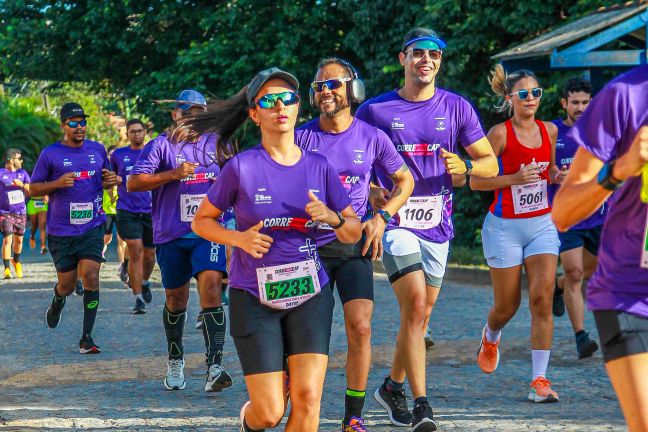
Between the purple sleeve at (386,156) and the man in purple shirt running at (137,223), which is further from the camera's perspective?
the man in purple shirt running at (137,223)

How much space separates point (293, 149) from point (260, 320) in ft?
2.51

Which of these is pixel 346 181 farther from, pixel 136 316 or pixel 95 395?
pixel 136 316

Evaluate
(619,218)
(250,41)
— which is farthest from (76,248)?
(250,41)

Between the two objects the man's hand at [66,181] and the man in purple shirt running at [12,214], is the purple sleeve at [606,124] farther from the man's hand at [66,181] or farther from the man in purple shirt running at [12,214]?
the man in purple shirt running at [12,214]

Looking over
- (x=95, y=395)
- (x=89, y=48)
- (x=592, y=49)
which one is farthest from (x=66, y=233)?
(x=89, y=48)

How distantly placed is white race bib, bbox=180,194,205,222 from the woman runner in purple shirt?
2.93 meters

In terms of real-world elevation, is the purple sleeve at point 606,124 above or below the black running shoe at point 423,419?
above

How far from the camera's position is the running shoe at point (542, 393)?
7.17 meters

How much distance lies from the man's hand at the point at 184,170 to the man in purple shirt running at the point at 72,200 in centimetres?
256

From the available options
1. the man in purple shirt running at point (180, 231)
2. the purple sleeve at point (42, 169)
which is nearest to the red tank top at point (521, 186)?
the man in purple shirt running at point (180, 231)

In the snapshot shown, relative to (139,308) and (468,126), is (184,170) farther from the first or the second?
(139,308)

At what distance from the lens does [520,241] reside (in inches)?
299

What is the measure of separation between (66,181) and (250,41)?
14410 mm

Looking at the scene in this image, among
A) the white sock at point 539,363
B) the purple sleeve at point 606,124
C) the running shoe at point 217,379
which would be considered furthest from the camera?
the running shoe at point 217,379
